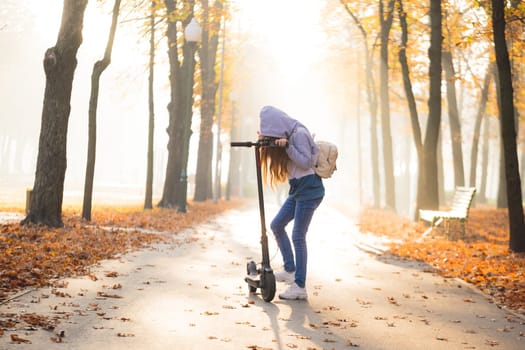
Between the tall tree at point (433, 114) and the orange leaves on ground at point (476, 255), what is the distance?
0.92 meters

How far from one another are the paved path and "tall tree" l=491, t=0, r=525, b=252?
3173mm

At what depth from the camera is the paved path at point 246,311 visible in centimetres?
559

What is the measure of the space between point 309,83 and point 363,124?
15.4m

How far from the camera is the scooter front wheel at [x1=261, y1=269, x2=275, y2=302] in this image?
23.8ft

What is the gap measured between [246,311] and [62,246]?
15.1 feet

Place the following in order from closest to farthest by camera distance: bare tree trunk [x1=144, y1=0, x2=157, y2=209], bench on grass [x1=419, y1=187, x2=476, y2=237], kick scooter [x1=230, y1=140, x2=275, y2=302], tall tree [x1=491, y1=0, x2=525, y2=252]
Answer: kick scooter [x1=230, y1=140, x2=275, y2=302]
tall tree [x1=491, y1=0, x2=525, y2=252]
bench on grass [x1=419, y1=187, x2=476, y2=237]
bare tree trunk [x1=144, y1=0, x2=157, y2=209]

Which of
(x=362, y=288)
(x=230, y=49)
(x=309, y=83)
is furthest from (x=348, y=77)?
(x=362, y=288)

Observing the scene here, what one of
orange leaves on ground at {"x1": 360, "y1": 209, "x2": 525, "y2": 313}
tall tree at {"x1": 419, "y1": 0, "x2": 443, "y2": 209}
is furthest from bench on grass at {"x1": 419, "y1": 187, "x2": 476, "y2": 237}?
tall tree at {"x1": 419, "y1": 0, "x2": 443, "y2": 209}

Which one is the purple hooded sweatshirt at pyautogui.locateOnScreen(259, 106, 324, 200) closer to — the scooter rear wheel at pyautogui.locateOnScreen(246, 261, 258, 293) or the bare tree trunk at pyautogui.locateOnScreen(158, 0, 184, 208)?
the scooter rear wheel at pyautogui.locateOnScreen(246, 261, 258, 293)

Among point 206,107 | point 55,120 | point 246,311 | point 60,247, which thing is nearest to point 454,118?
point 206,107

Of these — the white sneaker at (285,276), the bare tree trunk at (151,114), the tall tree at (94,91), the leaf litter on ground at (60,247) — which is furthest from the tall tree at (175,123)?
the white sneaker at (285,276)

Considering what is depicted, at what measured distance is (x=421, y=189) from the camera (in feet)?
67.3

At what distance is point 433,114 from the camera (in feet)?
61.9

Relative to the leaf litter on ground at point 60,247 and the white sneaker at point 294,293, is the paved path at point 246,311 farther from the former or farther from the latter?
the leaf litter on ground at point 60,247
